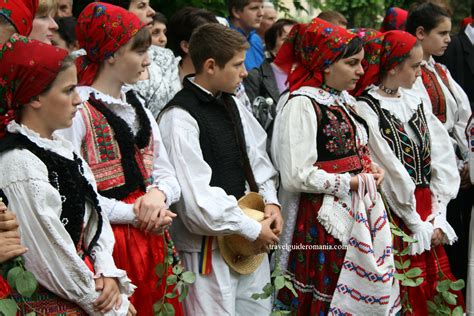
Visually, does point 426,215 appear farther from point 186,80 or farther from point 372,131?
point 186,80

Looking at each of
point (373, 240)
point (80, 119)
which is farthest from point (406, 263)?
point (80, 119)

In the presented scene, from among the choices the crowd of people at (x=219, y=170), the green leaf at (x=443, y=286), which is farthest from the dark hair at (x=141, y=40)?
the green leaf at (x=443, y=286)

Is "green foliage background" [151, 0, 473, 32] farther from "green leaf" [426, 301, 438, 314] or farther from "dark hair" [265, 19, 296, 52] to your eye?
"green leaf" [426, 301, 438, 314]

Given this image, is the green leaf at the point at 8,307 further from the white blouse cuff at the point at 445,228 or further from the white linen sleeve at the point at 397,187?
the white blouse cuff at the point at 445,228

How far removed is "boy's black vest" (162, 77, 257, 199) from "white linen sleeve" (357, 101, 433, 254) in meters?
0.92

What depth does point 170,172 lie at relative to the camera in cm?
426

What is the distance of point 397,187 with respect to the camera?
5168 mm

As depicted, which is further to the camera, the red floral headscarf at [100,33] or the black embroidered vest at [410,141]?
the black embroidered vest at [410,141]

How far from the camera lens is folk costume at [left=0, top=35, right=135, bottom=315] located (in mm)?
3209

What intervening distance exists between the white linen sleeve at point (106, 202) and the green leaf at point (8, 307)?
81cm

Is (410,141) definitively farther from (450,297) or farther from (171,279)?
(171,279)

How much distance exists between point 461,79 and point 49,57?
4.44m

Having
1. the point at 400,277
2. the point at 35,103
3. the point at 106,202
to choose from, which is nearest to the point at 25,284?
the point at 35,103

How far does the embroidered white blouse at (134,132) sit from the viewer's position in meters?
3.88
